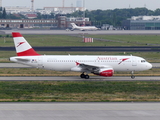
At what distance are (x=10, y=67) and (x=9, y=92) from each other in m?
21.6

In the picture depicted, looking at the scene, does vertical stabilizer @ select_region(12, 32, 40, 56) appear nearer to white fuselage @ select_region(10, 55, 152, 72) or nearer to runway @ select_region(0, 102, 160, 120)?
white fuselage @ select_region(10, 55, 152, 72)

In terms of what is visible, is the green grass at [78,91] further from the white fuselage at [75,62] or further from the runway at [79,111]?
the white fuselage at [75,62]

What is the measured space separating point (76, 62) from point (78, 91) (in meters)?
10.7

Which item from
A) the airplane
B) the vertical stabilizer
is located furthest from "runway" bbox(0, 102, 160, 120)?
the vertical stabilizer

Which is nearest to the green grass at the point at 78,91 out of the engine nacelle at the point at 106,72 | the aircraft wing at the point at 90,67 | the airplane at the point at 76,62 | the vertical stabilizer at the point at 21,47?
the engine nacelle at the point at 106,72

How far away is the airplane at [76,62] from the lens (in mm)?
52719

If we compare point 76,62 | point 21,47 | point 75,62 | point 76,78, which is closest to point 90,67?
point 76,62

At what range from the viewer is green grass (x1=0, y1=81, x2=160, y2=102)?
38625 millimetres

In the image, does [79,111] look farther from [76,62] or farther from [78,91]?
[76,62]

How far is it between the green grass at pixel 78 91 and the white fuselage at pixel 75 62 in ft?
14.3

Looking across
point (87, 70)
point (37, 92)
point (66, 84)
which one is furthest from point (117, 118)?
point (87, 70)

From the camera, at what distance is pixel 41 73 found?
57.8 meters

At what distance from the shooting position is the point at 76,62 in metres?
53.3

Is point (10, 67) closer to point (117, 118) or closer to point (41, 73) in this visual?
point (41, 73)
